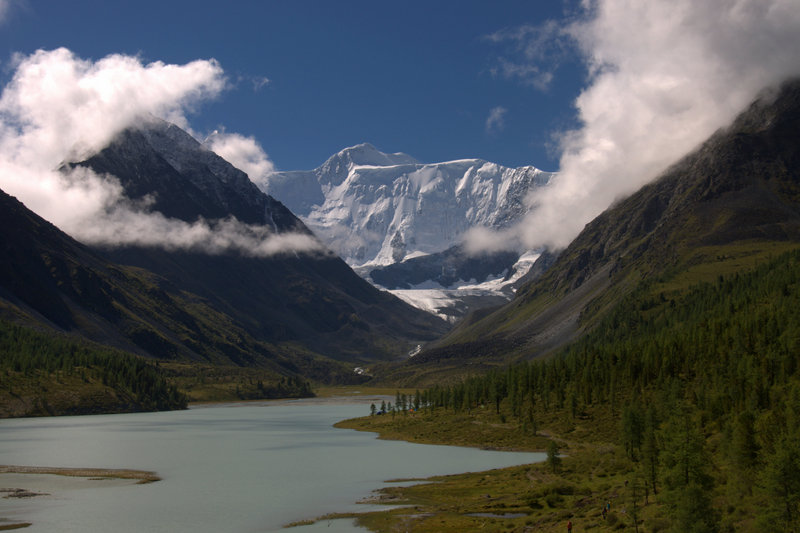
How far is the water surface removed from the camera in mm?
71250

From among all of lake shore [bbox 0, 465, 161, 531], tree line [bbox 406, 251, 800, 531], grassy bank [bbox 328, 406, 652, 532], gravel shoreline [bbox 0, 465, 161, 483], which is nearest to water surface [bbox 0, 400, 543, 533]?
lake shore [bbox 0, 465, 161, 531]

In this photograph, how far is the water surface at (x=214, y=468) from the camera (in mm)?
71250

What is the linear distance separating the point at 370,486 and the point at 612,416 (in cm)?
5500

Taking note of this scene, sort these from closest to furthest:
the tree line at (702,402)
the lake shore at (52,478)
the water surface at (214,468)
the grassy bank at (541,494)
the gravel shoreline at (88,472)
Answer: the tree line at (702,402)
the grassy bank at (541,494)
the water surface at (214,468)
the lake shore at (52,478)
the gravel shoreline at (88,472)

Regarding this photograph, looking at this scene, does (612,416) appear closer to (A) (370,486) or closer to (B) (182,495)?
(A) (370,486)

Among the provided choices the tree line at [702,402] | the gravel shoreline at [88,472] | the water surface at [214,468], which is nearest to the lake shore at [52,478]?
the gravel shoreline at [88,472]

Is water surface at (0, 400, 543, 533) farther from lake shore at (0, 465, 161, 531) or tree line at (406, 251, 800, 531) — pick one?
tree line at (406, 251, 800, 531)

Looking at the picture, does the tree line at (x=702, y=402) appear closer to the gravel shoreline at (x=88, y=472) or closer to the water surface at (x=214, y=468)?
the water surface at (x=214, y=468)

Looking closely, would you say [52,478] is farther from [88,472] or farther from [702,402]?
[702,402]

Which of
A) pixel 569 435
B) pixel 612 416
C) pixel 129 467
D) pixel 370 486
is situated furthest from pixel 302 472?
pixel 612 416

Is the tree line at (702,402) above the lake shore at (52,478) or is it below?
above

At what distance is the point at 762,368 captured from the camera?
352 feet

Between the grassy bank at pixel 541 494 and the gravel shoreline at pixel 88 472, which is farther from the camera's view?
the gravel shoreline at pixel 88 472

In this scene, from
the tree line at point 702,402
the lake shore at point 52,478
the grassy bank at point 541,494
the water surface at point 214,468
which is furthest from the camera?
the lake shore at point 52,478
